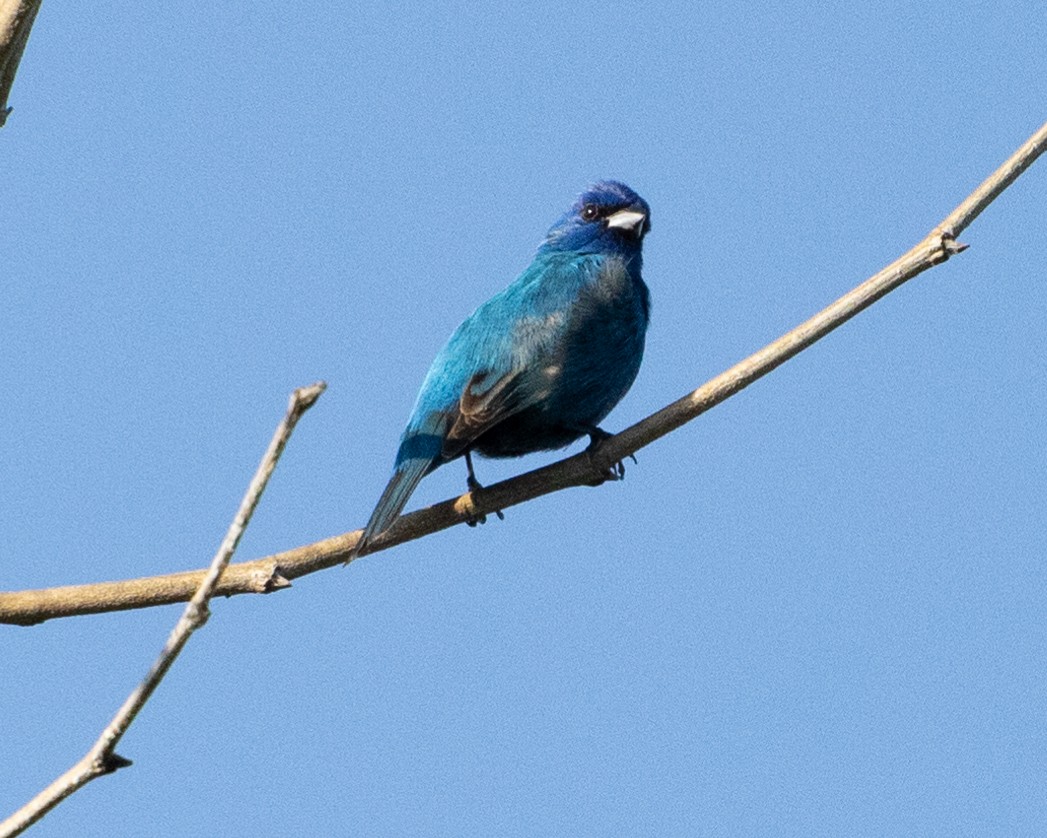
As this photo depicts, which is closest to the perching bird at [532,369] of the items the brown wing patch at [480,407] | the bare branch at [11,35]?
the brown wing patch at [480,407]

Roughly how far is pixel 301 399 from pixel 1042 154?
11.5 ft

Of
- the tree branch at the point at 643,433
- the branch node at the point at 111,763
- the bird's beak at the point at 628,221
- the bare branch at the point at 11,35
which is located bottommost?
the branch node at the point at 111,763

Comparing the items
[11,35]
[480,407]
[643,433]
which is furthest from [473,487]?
[11,35]

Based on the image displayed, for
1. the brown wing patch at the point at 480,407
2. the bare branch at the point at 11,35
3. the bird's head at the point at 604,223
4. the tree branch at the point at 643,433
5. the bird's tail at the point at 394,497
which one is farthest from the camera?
the bird's head at the point at 604,223

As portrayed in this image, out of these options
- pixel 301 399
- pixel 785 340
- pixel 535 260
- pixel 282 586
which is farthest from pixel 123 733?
pixel 535 260

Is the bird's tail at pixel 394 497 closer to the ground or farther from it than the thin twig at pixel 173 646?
farther from it

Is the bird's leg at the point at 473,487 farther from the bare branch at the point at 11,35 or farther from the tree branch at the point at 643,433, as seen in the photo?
the bare branch at the point at 11,35

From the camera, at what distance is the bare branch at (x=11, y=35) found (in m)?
4.04

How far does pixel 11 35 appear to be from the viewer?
405 cm

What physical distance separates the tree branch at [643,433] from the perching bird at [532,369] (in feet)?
4.78

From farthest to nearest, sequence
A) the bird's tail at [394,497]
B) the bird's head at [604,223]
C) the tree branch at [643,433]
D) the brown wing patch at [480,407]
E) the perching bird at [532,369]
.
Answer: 1. the bird's head at [604,223]
2. the perching bird at [532,369]
3. the brown wing patch at [480,407]
4. the bird's tail at [394,497]
5. the tree branch at [643,433]

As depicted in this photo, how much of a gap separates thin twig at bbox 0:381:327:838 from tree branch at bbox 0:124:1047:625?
6.50 ft

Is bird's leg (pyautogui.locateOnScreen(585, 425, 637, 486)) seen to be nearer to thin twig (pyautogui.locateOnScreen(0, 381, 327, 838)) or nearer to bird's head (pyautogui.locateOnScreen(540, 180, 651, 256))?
bird's head (pyautogui.locateOnScreen(540, 180, 651, 256))

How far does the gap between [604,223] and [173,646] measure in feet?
24.7
